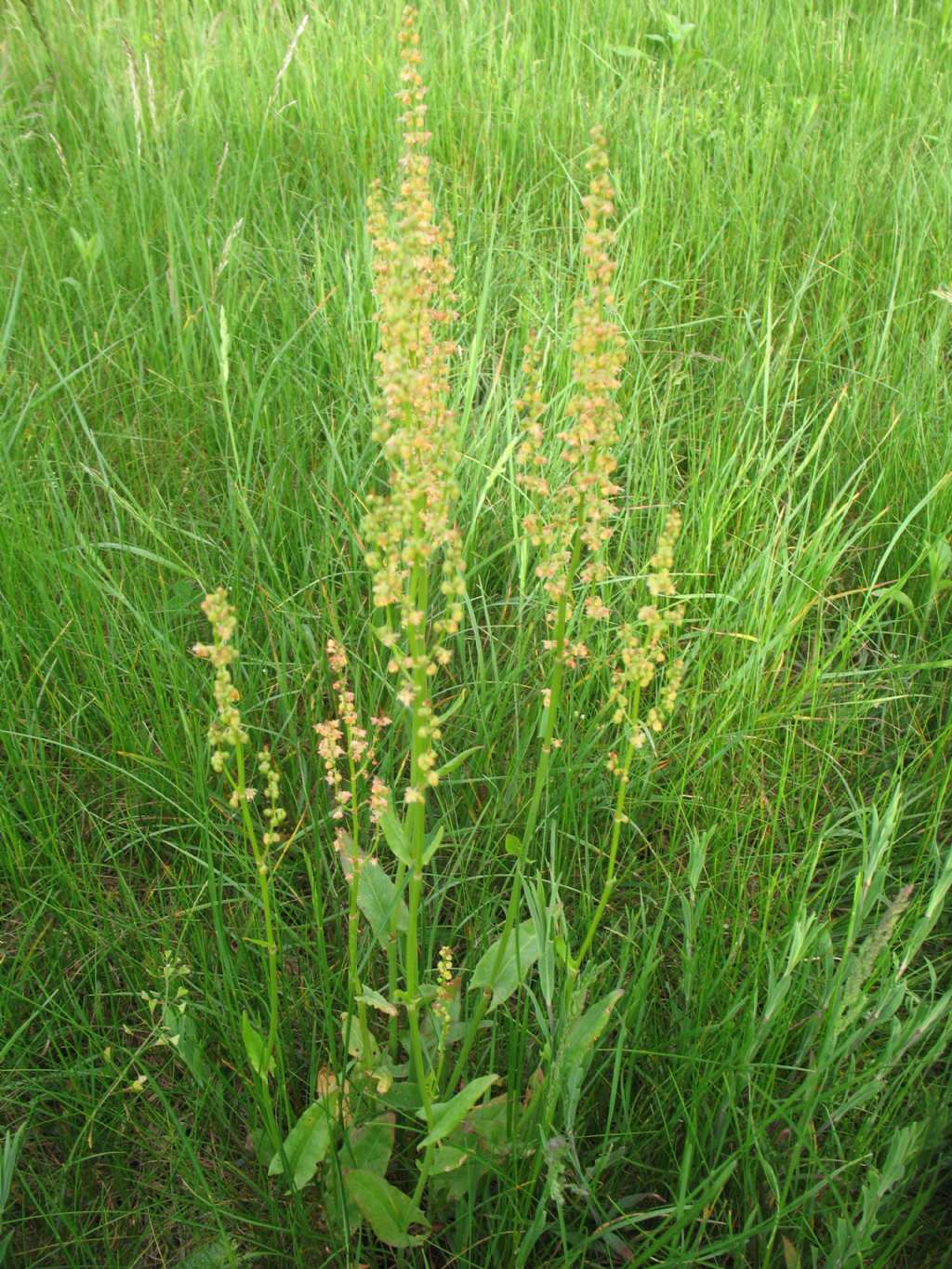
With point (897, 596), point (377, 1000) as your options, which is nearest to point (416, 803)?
point (377, 1000)

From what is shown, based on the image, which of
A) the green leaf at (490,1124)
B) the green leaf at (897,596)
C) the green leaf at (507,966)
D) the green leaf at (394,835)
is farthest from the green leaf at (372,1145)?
the green leaf at (897,596)

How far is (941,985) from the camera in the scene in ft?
5.49

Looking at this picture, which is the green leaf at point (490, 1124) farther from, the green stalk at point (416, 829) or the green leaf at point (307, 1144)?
the green leaf at point (307, 1144)

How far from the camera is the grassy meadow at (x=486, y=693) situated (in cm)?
139

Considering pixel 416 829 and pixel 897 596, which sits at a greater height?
pixel 416 829

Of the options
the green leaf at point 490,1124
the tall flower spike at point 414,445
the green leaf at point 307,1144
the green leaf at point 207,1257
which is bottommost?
the green leaf at point 207,1257

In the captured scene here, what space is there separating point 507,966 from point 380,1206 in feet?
1.07

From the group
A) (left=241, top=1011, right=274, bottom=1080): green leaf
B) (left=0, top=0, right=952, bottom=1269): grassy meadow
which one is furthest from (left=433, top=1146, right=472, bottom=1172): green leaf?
(left=241, top=1011, right=274, bottom=1080): green leaf

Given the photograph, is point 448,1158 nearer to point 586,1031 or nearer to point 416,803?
point 586,1031

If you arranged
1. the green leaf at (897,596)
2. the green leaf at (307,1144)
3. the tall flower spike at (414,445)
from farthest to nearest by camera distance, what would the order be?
the green leaf at (897,596)
the green leaf at (307,1144)
the tall flower spike at (414,445)

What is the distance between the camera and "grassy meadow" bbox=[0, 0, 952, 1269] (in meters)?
1.39

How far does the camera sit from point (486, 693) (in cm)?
194

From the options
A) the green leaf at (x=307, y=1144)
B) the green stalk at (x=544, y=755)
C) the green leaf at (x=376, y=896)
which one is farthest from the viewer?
the green leaf at (x=376, y=896)

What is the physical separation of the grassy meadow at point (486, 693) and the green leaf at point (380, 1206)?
0.02 metres
